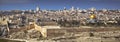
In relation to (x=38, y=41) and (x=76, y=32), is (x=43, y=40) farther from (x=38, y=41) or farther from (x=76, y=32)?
(x=76, y=32)

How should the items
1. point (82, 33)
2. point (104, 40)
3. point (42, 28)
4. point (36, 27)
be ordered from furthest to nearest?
point (36, 27) < point (42, 28) < point (82, 33) < point (104, 40)

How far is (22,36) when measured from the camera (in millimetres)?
27125

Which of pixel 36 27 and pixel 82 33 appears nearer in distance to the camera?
pixel 82 33

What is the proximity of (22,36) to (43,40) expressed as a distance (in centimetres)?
411

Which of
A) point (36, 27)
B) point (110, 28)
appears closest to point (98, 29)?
point (110, 28)

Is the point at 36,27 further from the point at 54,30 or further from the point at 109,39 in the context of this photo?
the point at 109,39

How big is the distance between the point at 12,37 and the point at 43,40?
4533 mm

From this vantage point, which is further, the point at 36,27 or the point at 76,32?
the point at 36,27

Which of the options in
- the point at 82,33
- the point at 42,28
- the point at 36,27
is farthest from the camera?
the point at 36,27

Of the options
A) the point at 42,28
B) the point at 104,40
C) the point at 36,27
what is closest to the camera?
the point at 104,40

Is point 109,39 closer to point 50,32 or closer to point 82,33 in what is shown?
point 82,33

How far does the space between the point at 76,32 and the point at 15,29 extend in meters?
5.64

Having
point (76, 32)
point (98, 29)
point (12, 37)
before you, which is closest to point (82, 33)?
point (76, 32)

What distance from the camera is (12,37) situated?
89.2 feet
